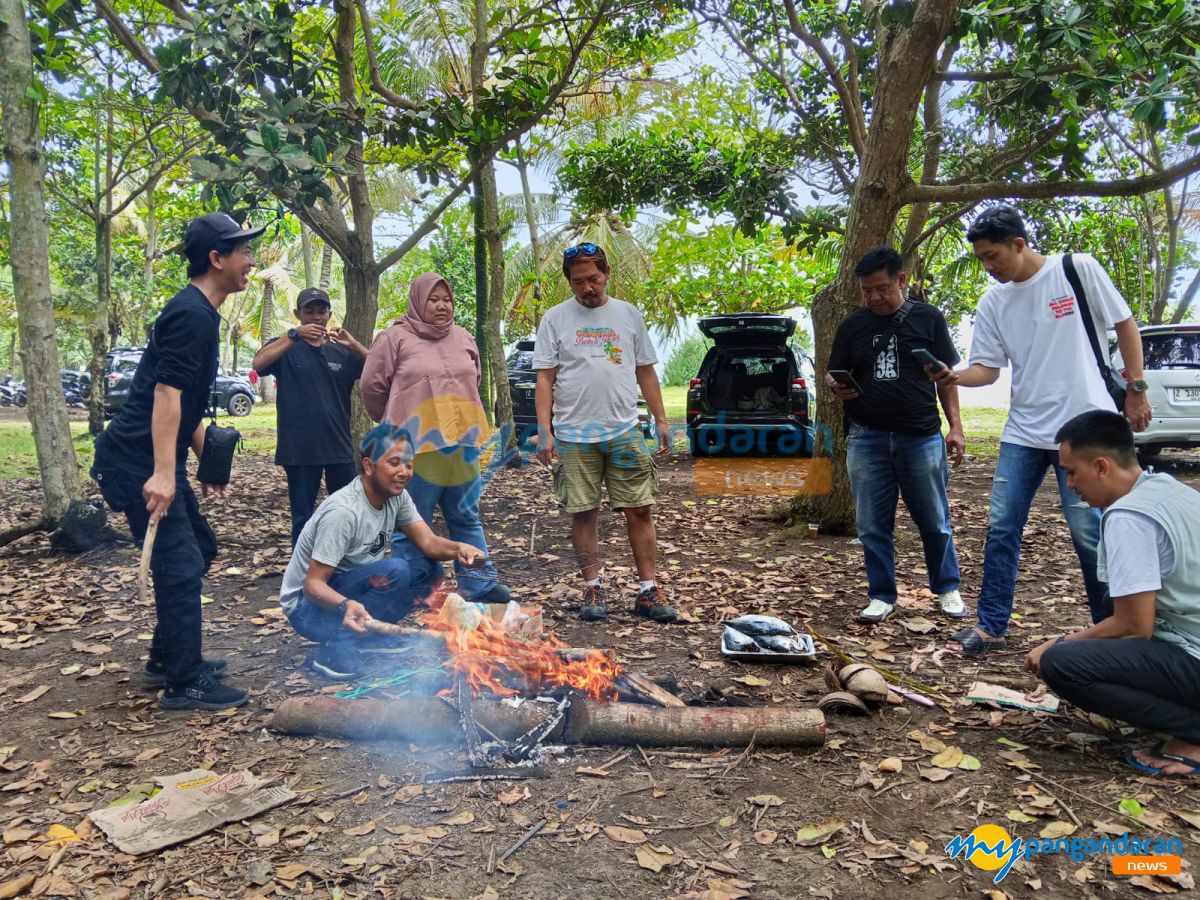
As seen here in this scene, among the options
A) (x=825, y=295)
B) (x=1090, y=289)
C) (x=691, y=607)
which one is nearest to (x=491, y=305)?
(x=825, y=295)

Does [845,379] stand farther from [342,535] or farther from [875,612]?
[342,535]

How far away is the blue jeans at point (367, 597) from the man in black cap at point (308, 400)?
1414mm

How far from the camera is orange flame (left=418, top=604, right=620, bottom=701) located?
3.39 m

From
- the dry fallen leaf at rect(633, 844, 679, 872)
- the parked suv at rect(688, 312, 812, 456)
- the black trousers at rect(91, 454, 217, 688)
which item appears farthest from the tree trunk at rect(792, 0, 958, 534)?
the black trousers at rect(91, 454, 217, 688)

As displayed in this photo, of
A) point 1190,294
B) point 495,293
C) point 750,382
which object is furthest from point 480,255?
point 1190,294

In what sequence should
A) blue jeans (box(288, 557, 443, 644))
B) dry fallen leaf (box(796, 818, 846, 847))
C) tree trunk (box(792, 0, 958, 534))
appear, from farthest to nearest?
tree trunk (box(792, 0, 958, 534)) < blue jeans (box(288, 557, 443, 644)) < dry fallen leaf (box(796, 818, 846, 847))

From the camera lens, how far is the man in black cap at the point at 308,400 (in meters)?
5.11

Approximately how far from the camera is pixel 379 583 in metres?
3.90

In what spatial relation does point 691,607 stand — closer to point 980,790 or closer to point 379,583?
point 379,583

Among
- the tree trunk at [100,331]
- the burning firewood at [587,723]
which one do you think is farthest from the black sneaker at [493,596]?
the tree trunk at [100,331]

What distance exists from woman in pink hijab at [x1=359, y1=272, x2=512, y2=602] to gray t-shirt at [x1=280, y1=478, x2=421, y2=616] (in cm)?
61

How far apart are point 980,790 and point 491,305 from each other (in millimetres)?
9866

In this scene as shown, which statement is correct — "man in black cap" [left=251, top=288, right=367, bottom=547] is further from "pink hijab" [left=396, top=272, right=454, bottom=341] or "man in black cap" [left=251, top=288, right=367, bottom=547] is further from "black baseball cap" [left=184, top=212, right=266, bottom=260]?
"black baseball cap" [left=184, top=212, right=266, bottom=260]

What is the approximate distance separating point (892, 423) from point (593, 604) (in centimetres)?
206
